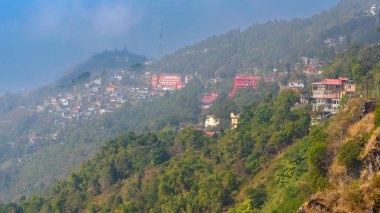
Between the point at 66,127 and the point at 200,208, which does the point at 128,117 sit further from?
the point at 200,208

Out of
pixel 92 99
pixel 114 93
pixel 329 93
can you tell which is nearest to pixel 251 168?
pixel 329 93

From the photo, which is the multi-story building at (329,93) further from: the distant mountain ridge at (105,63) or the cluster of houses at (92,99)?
the distant mountain ridge at (105,63)

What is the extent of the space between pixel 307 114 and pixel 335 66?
7610 millimetres

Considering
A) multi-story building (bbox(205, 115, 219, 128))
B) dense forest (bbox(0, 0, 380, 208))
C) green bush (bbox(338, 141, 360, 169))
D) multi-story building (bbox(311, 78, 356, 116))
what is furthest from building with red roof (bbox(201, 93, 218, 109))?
green bush (bbox(338, 141, 360, 169))

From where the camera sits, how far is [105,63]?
72.3 metres

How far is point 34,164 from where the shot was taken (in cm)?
3819

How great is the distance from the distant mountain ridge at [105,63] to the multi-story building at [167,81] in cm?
1402

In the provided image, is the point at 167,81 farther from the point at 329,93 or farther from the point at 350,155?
the point at 350,155

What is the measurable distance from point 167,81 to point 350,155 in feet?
154

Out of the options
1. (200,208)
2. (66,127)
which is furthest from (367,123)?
(66,127)

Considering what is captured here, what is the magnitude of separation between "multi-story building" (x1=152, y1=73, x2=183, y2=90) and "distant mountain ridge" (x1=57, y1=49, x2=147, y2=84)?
14019 millimetres

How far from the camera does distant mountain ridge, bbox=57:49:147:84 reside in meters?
70.8

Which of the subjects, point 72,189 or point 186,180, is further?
point 72,189

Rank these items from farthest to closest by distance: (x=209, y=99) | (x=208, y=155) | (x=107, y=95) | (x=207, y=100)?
1. (x=107, y=95)
2. (x=209, y=99)
3. (x=207, y=100)
4. (x=208, y=155)
